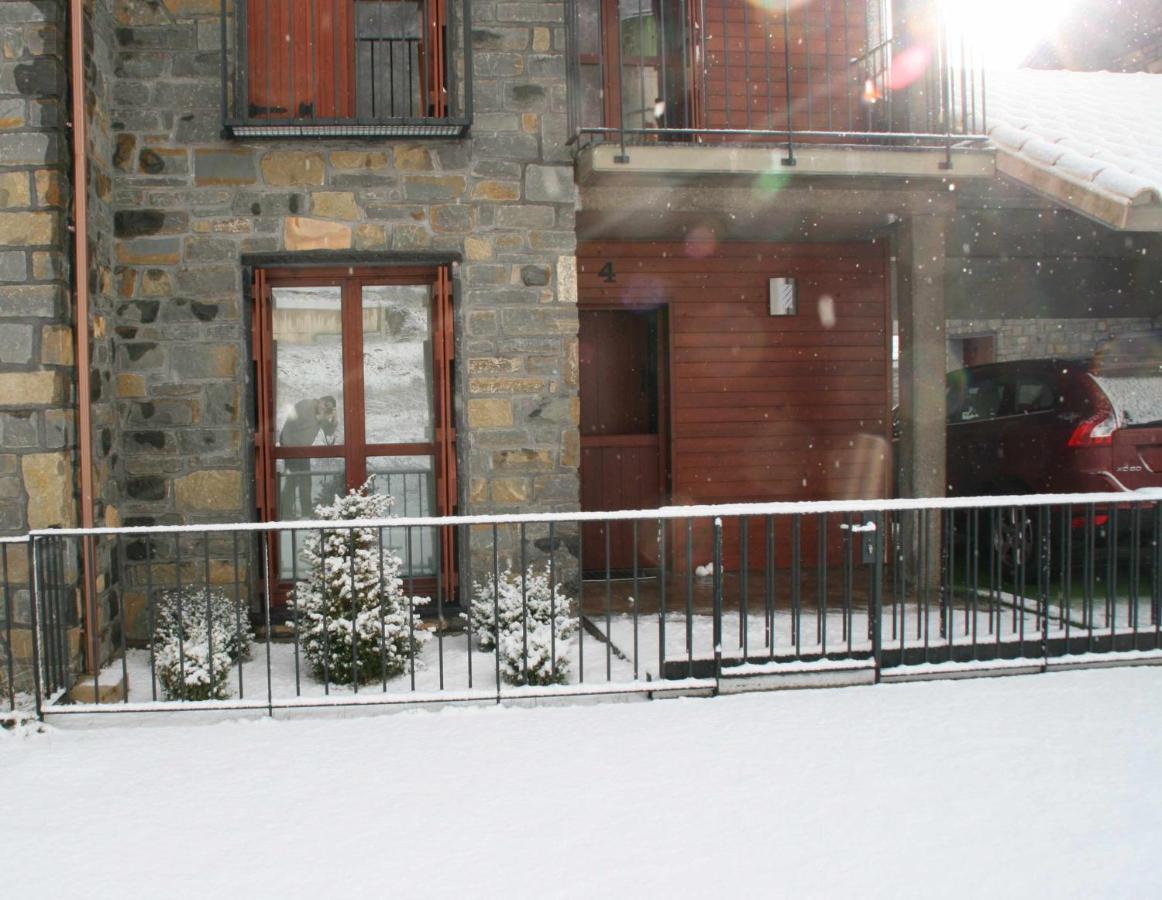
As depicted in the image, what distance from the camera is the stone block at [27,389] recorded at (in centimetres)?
550

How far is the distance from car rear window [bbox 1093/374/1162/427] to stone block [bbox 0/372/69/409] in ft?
21.4

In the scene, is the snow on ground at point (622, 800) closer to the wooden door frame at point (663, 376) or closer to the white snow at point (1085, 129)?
the white snow at point (1085, 129)

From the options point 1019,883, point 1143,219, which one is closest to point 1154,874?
point 1019,883

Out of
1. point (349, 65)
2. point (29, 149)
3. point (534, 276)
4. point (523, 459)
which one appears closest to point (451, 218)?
point (534, 276)

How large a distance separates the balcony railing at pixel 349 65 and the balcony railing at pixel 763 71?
1.40 meters

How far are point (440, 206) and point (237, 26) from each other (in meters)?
1.56

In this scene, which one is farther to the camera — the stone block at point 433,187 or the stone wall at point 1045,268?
the stone wall at point 1045,268

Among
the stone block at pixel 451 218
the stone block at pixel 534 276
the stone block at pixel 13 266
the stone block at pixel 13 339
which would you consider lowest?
the stone block at pixel 13 339

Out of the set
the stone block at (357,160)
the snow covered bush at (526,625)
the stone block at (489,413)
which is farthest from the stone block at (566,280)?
the snow covered bush at (526,625)

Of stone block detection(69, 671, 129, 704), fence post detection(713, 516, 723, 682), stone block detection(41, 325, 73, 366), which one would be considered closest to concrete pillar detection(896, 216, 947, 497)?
fence post detection(713, 516, 723, 682)

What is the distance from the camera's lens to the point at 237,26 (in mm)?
6383

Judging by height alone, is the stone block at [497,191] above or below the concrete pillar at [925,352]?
above

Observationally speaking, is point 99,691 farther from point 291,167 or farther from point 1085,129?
point 1085,129

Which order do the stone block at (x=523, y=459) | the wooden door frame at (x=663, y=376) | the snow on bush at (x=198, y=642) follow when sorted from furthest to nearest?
the wooden door frame at (x=663, y=376) < the stone block at (x=523, y=459) < the snow on bush at (x=198, y=642)
